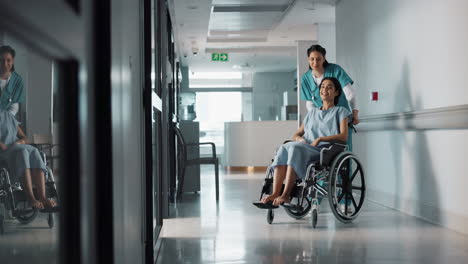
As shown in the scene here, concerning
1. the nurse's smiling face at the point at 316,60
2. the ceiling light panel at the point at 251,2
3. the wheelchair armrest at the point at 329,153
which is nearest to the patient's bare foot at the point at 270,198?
the wheelchair armrest at the point at 329,153

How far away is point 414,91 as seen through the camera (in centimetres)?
505

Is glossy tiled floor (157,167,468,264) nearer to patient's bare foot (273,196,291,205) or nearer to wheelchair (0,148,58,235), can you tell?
patient's bare foot (273,196,291,205)

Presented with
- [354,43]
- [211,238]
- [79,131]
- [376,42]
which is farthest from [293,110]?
[79,131]

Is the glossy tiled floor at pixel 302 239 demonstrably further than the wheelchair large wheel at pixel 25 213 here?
Yes

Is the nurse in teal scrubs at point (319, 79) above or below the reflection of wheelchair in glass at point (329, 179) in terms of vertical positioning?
above

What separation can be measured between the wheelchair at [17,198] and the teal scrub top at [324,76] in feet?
15.7

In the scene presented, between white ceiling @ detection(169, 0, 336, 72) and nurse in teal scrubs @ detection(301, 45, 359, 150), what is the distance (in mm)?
3012

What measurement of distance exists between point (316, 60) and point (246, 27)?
20.2ft

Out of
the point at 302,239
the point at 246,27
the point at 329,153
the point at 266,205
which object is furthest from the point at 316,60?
the point at 246,27

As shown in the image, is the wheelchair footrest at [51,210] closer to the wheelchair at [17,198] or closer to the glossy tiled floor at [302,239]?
the wheelchair at [17,198]

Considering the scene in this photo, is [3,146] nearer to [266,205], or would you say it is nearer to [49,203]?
[49,203]

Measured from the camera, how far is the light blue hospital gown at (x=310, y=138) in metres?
4.57

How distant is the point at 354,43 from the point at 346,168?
279 cm

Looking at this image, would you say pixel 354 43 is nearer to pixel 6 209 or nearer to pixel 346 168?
pixel 346 168
